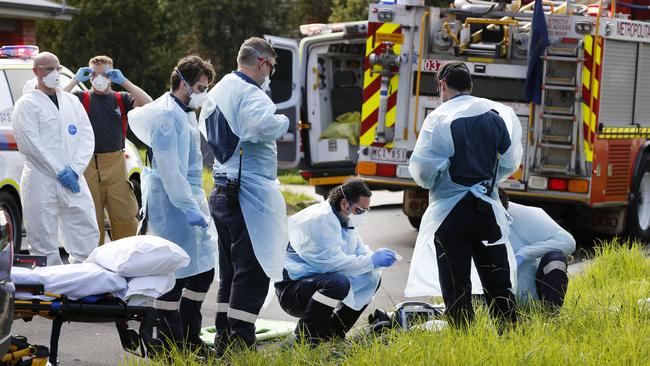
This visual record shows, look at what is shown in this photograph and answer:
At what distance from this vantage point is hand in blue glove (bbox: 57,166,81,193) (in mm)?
8266

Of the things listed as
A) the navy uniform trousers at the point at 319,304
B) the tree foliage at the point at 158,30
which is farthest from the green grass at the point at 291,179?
the navy uniform trousers at the point at 319,304

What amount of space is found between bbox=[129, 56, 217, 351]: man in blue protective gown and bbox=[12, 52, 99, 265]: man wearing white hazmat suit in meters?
1.49

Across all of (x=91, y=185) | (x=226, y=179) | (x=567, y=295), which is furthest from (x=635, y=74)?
(x=226, y=179)

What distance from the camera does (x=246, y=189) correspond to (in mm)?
6695

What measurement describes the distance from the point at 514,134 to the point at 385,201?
1003 cm

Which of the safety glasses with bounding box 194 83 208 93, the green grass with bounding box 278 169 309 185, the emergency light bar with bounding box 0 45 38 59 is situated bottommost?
the green grass with bounding box 278 169 309 185

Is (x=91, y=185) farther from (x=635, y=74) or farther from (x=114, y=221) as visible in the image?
(x=635, y=74)

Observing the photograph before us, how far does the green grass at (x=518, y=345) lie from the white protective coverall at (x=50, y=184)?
2.76 metres

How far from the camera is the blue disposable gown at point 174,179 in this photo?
6688 millimetres

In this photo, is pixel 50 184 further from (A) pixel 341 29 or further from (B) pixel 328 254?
(A) pixel 341 29

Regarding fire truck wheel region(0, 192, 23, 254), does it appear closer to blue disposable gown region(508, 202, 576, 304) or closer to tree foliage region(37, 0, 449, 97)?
blue disposable gown region(508, 202, 576, 304)

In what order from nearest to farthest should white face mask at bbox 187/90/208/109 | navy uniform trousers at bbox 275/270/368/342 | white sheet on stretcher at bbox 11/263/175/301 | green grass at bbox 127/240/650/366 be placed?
1. green grass at bbox 127/240/650/366
2. white sheet on stretcher at bbox 11/263/175/301
3. white face mask at bbox 187/90/208/109
4. navy uniform trousers at bbox 275/270/368/342

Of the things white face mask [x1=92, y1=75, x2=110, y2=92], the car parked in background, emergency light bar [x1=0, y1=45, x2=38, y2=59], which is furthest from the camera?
emergency light bar [x1=0, y1=45, x2=38, y2=59]

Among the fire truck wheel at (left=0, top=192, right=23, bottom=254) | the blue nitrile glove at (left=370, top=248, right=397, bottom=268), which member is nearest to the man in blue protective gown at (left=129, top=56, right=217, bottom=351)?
the blue nitrile glove at (left=370, top=248, right=397, bottom=268)
